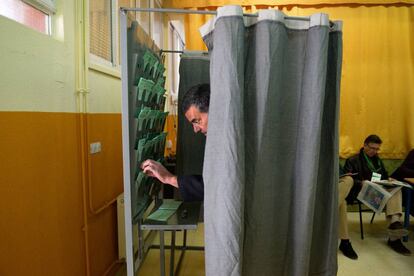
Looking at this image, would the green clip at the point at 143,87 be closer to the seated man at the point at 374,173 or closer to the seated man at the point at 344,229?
the seated man at the point at 344,229

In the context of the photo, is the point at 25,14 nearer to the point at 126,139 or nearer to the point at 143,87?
the point at 143,87

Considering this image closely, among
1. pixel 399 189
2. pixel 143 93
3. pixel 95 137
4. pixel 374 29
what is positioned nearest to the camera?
pixel 143 93

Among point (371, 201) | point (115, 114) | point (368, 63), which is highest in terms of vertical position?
point (368, 63)

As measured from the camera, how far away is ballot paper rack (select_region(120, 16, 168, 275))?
1240mm

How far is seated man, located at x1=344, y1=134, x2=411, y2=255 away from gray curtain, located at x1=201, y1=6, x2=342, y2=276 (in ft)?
7.45

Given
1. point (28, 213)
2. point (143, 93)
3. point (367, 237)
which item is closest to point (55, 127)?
point (28, 213)

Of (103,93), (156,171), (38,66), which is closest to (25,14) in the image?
(38,66)

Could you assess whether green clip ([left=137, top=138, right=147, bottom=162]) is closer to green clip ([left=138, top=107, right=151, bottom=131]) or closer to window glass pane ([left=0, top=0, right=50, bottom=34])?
green clip ([left=138, top=107, right=151, bottom=131])

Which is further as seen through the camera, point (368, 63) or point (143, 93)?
point (368, 63)

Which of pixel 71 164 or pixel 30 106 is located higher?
pixel 30 106

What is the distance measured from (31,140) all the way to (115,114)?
100cm

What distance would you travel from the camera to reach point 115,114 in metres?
2.39

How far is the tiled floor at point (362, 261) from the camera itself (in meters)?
2.57

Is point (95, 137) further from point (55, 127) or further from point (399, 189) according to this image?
point (399, 189)
